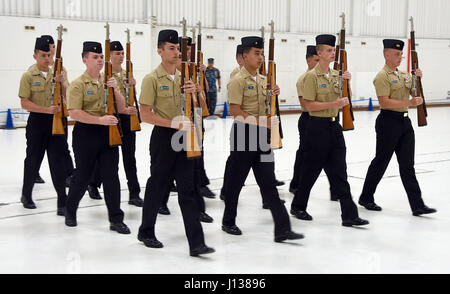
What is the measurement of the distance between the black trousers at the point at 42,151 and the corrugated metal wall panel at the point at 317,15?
53.2 ft

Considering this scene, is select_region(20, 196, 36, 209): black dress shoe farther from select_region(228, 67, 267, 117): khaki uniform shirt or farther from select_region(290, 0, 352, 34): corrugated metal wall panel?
select_region(290, 0, 352, 34): corrugated metal wall panel

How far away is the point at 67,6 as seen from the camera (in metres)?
17.0

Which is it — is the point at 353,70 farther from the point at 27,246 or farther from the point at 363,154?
the point at 27,246

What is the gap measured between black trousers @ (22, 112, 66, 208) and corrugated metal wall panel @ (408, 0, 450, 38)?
21.1m

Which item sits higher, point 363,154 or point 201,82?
point 201,82

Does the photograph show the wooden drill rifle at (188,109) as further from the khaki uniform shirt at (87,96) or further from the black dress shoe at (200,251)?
the khaki uniform shirt at (87,96)

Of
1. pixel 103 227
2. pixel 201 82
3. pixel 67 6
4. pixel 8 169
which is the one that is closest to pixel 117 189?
pixel 103 227

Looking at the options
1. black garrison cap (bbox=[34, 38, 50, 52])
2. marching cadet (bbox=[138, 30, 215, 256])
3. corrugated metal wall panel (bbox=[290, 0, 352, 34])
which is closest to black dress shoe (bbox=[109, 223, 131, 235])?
marching cadet (bbox=[138, 30, 215, 256])

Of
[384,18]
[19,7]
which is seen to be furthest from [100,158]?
[384,18]

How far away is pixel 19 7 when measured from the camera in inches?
639

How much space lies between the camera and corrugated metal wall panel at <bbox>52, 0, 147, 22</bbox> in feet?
55.5

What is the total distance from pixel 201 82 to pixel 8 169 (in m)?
4.01

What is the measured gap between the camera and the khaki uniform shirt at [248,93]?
5.93 meters

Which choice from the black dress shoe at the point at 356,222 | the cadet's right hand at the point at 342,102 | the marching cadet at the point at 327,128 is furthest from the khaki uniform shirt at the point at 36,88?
the black dress shoe at the point at 356,222
